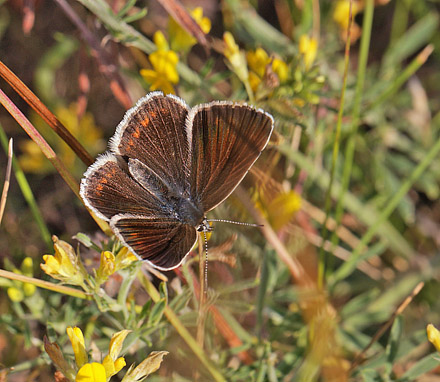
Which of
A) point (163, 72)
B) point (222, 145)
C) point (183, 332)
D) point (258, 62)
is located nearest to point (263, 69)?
point (258, 62)

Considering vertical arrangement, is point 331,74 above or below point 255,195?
above

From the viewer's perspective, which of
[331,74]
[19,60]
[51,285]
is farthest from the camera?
[19,60]

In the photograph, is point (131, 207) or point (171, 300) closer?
point (131, 207)

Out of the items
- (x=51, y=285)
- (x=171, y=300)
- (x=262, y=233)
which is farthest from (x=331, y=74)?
(x=51, y=285)

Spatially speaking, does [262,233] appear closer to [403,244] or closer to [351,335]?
[351,335]

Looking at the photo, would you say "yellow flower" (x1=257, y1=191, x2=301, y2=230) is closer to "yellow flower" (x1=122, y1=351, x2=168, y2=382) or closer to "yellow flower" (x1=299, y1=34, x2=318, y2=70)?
"yellow flower" (x1=299, y1=34, x2=318, y2=70)

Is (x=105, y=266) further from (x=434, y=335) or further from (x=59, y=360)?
(x=434, y=335)
